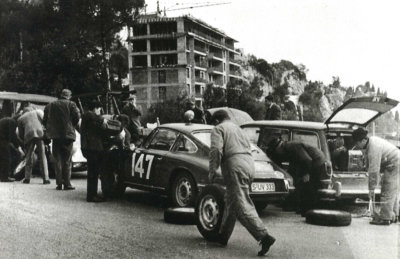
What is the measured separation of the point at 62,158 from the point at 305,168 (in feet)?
17.2

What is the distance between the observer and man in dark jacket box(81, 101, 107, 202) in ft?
33.1

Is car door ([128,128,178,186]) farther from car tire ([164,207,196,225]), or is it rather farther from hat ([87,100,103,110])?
car tire ([164,207,196,225])

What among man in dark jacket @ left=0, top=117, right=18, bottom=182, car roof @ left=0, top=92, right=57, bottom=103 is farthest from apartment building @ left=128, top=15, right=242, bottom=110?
man in dark jacket @ left=0, top=117, right=18, bottom=182

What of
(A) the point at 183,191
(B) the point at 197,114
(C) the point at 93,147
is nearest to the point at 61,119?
(C) the point at 93,147

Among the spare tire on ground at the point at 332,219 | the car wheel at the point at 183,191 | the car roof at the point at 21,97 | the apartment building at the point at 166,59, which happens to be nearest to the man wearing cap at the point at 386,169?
the spare tire on ground at the point at 332,219

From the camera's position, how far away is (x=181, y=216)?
8242 millimetres

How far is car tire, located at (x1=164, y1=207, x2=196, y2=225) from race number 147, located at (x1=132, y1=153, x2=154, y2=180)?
1.61m

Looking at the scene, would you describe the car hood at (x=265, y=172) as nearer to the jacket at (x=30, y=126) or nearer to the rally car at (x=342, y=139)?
the rally car at (x=342, y=139)

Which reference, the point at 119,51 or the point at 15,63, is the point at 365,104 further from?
the point at 119,51

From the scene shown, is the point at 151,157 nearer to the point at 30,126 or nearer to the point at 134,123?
the point at 134,123

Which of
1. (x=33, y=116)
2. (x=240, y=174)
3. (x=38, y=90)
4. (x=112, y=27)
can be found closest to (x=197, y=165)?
(x=240, y=174)

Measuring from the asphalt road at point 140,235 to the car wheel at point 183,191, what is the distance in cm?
37

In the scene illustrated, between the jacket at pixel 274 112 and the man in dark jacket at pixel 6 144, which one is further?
the jacket at pixel 274 112

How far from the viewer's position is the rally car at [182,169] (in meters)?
8.77
